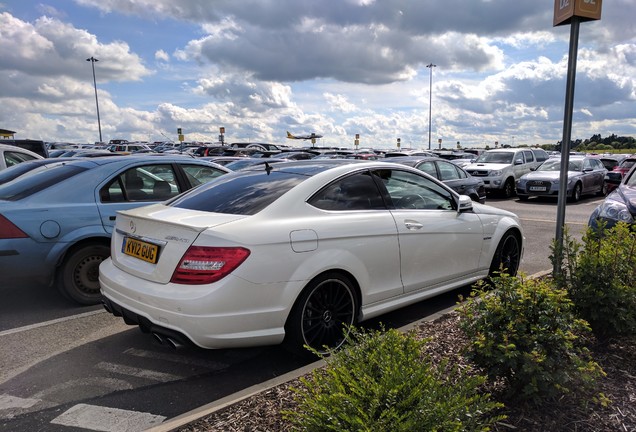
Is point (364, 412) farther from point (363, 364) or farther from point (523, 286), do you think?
point (523, 286)

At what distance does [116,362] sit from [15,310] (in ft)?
6.88

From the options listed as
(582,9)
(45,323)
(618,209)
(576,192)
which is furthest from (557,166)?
(45,323)

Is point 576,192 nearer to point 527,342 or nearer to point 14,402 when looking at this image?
point 527,342

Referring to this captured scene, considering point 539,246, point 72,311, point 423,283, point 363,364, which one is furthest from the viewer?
point 539,246

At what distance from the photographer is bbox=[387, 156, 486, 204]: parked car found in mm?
11531

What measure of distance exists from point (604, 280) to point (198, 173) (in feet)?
16.0

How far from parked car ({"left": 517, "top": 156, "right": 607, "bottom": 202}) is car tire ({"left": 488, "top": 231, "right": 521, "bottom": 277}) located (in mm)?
10912

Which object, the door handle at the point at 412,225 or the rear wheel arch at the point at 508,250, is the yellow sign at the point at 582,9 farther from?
the rear wheel arch at the point at 508,250

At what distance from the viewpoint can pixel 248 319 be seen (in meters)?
3.16

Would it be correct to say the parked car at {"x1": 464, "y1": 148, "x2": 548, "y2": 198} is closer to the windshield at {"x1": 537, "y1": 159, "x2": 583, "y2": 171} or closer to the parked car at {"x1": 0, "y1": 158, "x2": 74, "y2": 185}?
the windshield at {"x1": 537, "y1": 159, "x2": 583, "y2": 171}

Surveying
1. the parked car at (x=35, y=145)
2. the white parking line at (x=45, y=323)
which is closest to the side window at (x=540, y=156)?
the parked car at (x=35, y=145)

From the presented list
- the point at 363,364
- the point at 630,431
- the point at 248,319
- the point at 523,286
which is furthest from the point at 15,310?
the point at 630,431

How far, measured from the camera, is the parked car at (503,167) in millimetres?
17484

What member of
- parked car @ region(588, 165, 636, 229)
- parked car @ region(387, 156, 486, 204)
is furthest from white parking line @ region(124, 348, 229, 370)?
parked car @ region(387, 156, 486, 204)
